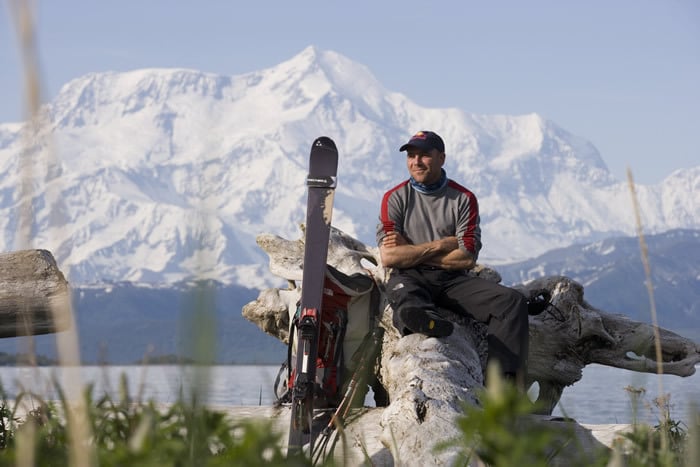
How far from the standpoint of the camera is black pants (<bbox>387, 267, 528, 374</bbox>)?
26.3 feet

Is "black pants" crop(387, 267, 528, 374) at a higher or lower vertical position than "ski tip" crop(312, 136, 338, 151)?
lower

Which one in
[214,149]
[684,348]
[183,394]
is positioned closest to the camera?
[214,149]

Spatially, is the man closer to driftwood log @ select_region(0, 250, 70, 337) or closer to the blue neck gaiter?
the blue neck gaiter

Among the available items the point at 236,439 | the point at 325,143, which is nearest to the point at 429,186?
the point at 325,143

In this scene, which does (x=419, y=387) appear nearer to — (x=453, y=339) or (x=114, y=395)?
(x=453, y=339)

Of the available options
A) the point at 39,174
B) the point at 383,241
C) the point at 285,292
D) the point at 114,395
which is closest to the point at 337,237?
the point at 285,292

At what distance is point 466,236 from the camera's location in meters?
8.45

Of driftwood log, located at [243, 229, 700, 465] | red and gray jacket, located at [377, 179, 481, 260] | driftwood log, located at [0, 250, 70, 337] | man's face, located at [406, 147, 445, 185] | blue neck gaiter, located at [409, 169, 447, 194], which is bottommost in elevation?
driftwood log, located at [243, 229, 700, 465]

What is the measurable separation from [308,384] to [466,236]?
1974mm

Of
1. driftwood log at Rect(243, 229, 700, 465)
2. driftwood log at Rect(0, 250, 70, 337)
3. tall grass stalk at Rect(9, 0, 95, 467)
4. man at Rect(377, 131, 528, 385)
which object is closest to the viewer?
tall grass stalk at Rect(9, 0, 95, 467)

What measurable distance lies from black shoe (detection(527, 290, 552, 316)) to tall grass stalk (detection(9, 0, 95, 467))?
7877mm

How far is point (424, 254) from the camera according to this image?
8414 mm

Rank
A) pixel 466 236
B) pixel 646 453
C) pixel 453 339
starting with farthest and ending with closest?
pixel 466 236 → pixel 453 339 → pixel 646 453

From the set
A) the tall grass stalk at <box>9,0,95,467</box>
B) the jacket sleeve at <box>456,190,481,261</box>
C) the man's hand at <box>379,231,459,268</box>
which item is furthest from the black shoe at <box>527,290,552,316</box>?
the tall grass stalk at <box>9,0,95,467</box>
